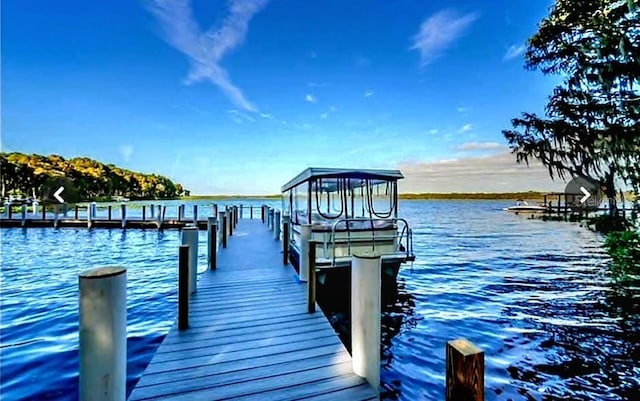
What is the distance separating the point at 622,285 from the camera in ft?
27.8

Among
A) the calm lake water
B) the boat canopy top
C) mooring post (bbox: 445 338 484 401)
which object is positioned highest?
the boat canopy top

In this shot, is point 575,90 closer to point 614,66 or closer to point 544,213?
point 614,66

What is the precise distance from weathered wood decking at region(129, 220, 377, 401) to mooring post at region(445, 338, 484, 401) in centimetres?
137

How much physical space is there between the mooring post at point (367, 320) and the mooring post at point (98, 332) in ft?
5.81

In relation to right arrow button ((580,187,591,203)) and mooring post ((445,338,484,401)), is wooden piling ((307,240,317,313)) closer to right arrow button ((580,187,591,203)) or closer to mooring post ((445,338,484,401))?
mooring post ((445,338,484,401))

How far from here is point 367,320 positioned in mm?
2854

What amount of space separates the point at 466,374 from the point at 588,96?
1550 cm

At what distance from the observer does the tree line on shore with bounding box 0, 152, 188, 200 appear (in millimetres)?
47500

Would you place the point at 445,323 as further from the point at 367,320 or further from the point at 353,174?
the point at 367,320

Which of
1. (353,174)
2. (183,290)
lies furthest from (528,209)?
(183,290)

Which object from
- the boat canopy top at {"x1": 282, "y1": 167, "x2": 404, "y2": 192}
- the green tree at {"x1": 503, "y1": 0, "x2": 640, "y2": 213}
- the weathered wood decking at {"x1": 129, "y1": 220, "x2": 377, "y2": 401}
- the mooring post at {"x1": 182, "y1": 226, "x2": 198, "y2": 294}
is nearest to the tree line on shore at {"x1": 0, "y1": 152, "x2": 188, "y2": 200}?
the boat canopy top at {"x1": 282, "y1": 167, "x2": 404, "y2": 192}

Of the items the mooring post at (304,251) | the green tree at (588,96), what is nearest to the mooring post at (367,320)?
the mooring post at (304,251)

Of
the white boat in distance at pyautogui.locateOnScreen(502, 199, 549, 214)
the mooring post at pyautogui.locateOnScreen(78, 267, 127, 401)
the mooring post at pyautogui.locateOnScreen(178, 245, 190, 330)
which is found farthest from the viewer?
the white boat in distance at pyautogui.locateOnScreen(502, 199, 549, 214)

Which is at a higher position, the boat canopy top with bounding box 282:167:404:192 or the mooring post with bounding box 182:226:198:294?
the boat canopy top with bounding box 282:167:404:192
